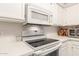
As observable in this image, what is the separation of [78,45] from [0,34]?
5.01ft

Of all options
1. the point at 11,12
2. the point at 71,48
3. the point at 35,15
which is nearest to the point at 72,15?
the point at 71,48

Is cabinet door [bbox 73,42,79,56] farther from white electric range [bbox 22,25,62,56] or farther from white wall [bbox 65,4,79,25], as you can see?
white wall [bbox 65,4,79,25]

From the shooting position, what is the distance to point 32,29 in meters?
1.57

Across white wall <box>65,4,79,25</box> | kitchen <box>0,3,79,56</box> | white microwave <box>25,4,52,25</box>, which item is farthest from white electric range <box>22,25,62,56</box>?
white wall <box>65,4,79,25</box>

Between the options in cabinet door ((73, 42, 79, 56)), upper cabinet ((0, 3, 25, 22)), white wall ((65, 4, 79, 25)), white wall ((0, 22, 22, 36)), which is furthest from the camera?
white wall ((65, 4, 79, 25))

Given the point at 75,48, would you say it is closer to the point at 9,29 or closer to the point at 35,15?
the point at 35,15

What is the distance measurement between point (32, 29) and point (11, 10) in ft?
2.10

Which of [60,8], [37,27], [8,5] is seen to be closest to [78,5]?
[60,8]

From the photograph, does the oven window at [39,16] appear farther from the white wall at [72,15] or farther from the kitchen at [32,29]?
the white wall at [72,15]

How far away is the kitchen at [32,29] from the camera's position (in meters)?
0.96

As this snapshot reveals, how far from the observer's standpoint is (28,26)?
1.51 metres

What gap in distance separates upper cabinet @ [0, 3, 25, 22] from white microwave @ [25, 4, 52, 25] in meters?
0.12

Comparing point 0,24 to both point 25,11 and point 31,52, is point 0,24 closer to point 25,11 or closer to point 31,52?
point 25,11

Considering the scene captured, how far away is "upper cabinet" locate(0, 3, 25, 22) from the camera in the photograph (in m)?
0.90
